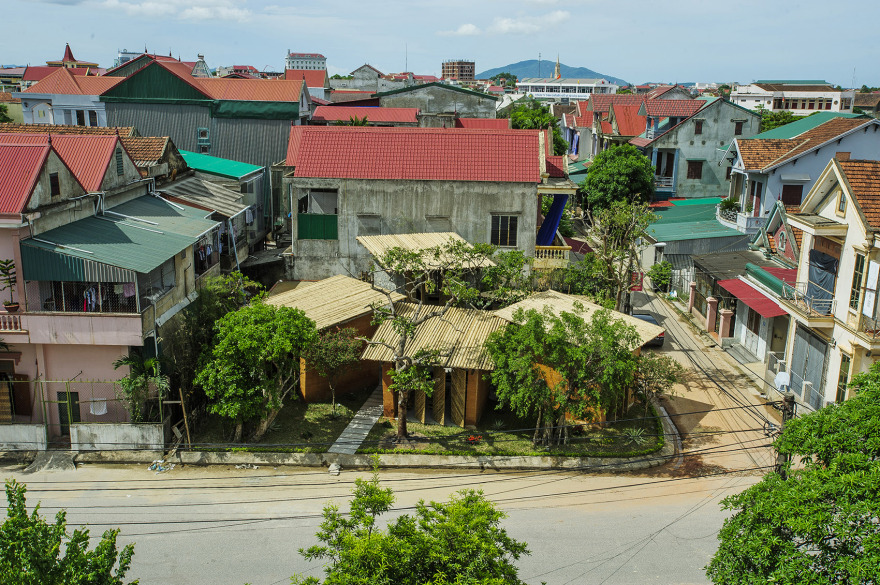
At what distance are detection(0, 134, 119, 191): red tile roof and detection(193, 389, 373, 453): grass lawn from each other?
402 inches

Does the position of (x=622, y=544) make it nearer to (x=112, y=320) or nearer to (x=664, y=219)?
(x=112, y=320)

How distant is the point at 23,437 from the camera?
25.2 m

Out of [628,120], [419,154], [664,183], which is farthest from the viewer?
[628,120]

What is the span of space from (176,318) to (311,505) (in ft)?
31.6

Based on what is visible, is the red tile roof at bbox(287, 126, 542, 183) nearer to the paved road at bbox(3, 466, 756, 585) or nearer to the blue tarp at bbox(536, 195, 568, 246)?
the blue tarp at bbox(536, 195, 568, 246)

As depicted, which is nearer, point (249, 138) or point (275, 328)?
point (275, 328)

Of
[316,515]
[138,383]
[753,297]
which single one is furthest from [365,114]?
[316,515]

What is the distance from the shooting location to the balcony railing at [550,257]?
35375 millimetres

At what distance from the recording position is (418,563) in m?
12.2

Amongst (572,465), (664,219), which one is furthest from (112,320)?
(664,219)

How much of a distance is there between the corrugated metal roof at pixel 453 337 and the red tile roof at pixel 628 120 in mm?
41705

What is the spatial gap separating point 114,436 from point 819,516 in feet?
69.8

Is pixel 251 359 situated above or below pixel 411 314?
below

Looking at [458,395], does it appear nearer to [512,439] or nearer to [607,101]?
[512,439]
